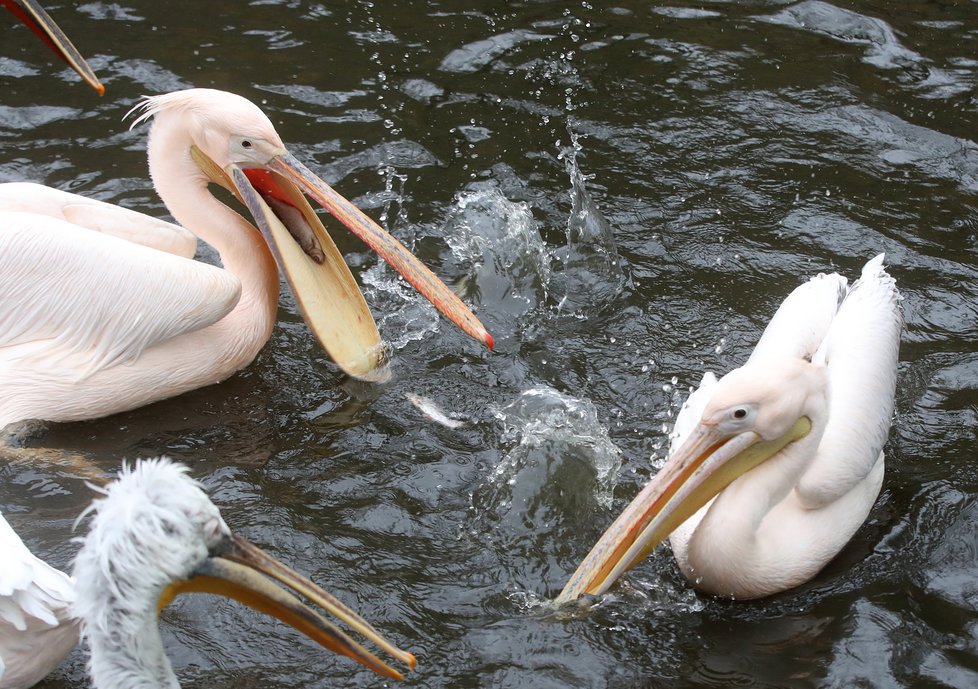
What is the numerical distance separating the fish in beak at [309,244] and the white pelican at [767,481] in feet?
4.60

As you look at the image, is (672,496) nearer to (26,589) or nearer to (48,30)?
(26,589)

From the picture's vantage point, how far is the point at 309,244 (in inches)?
175

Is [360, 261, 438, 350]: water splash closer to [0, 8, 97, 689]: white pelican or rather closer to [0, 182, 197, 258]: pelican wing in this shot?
[0, 182, 197, 258]: pelican wing

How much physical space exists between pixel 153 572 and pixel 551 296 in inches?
108

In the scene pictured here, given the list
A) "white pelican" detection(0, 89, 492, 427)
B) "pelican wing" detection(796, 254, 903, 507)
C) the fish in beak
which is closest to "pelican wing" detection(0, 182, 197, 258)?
"white pelican" detection(0, 89, 492, 427)

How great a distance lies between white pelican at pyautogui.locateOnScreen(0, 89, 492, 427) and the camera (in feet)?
13.4

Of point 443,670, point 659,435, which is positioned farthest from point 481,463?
point 443,670

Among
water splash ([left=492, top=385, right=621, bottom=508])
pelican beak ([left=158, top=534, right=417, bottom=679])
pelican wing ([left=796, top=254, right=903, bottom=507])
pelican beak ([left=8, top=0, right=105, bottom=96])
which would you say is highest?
pelican beak ([left=8, top=0, right=105, bottom=96])

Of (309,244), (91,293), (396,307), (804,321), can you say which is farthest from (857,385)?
(91,293)

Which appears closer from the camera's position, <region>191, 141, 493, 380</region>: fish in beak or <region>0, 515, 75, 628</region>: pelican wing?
<region>0, 515, 75, 628</region>: pelican wing

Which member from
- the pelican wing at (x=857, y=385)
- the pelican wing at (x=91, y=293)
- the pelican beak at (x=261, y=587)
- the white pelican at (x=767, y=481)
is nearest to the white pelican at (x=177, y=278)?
the pelican wing at (x=91, y=293)

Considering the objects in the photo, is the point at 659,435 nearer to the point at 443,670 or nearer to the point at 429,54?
the point at 443,670

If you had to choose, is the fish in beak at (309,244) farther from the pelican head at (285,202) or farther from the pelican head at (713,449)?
the pelican head at (713,449)

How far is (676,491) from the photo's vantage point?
3408mm
